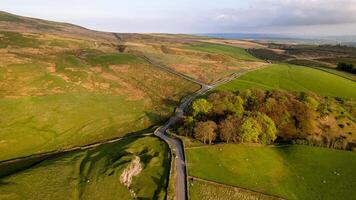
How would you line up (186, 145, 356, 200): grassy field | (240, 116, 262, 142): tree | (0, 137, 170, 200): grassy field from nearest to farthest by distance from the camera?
1. (0, 137, 170, 200): grassy field
2. (186, 145, 356, 200): grassy field
3. (240, 116, 262, 142): tree

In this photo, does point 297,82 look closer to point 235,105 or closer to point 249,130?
point 235,105

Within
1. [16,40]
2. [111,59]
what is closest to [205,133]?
[111,59]

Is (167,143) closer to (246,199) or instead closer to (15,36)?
(246,199)

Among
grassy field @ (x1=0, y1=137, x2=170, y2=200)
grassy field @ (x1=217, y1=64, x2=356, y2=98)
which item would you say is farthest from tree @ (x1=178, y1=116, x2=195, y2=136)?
grassy field @ (x1=217, y1=64, x2=356, y2=98)

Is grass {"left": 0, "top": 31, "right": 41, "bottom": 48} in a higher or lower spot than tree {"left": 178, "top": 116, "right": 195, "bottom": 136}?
higher

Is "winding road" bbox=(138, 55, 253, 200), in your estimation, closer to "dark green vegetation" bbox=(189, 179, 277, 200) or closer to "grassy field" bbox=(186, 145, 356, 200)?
"dark green vegetation" bbox=(189, 179, 277, 200)

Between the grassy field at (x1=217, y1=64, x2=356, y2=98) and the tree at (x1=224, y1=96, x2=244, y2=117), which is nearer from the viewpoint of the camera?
the tree at (x1=224, y1=96, x2=244, y2=117)

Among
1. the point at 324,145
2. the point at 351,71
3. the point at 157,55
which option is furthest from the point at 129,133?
the point at 351,71
